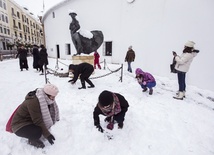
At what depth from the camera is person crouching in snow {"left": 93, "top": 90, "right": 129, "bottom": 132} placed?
207 centimetres

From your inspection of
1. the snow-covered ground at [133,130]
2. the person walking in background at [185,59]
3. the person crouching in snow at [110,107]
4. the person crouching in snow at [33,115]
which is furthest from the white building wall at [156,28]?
the person crouching in snow at [33,115]

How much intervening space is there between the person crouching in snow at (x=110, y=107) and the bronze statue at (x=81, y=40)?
5.09 m

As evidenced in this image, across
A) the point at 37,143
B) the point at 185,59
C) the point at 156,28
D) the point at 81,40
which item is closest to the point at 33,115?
the point at 37,143

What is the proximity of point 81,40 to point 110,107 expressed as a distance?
551 cm

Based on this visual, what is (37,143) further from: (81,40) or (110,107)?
(81,40)

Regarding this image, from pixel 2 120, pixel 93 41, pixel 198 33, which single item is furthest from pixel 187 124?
pixel 93 41

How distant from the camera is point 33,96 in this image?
193 centimetres

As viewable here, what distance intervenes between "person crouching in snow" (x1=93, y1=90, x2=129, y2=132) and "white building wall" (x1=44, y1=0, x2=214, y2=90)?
532 cm

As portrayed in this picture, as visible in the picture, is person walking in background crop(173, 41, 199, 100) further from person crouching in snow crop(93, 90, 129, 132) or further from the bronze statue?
the bronze statue

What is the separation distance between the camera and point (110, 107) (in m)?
2.19

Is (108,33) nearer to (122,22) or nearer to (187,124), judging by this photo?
(122,22)

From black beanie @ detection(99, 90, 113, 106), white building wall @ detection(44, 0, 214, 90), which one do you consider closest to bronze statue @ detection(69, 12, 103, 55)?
white building wall @ detection(44, 0, 214, 90)

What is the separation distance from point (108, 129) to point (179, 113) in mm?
2044

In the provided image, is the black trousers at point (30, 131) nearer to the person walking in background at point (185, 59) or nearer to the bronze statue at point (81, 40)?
the person walking in background at point (185, 59)
